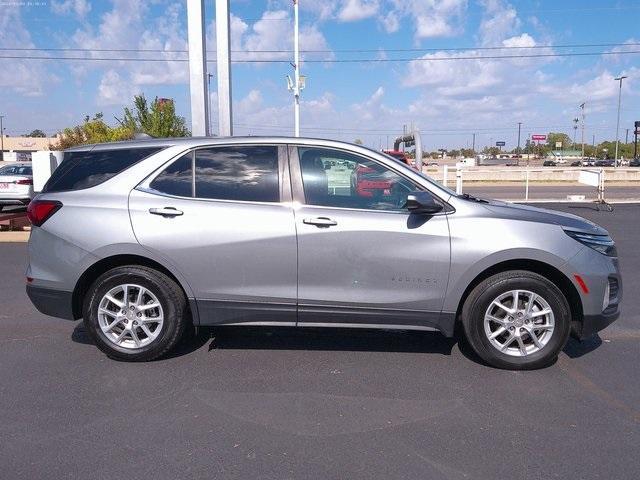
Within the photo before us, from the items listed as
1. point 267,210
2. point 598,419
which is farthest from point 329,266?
point 598,419

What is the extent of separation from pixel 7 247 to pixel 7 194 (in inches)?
254

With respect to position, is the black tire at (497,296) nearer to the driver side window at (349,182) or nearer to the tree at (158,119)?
the driver side window at (349,182)

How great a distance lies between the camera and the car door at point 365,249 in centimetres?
455

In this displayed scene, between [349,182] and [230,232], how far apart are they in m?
1.04

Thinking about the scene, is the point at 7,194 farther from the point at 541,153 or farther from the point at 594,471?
the point at 541,153

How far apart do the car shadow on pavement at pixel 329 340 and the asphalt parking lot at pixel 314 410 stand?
0.02 m

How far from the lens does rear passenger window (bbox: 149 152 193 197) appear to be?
15.7ft

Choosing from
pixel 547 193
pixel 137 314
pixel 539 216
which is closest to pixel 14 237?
pixel 137 314

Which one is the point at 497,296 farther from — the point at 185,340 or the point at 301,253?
the point at 185,340

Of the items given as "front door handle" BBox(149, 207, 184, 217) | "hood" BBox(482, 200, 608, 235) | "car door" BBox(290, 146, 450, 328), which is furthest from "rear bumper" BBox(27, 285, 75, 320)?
"hood" BBox(482, 200, 608, 235)

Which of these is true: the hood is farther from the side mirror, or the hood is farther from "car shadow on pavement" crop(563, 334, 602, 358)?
"car shadow on pavement" crop(563, 334, 602, 358)

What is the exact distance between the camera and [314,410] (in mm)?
3986

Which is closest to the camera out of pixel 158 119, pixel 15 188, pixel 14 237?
pixel 14 237

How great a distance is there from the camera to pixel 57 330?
5.75 m
